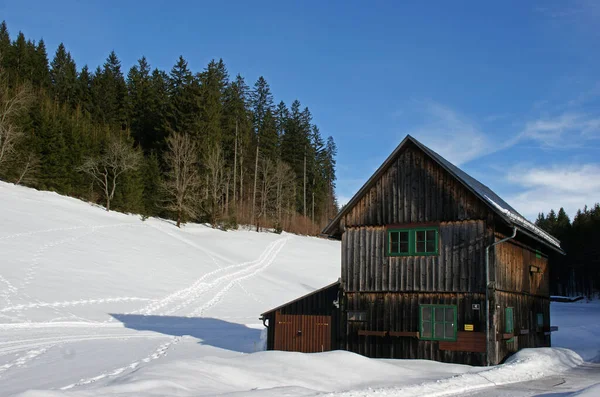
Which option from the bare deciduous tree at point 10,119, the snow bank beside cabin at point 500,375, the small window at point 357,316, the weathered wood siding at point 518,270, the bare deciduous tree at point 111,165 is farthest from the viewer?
the bare deciduous tree at point 111,165

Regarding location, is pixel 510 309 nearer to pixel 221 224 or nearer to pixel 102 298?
pixel 102 298

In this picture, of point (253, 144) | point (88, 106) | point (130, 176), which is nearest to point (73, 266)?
point (130, 176)

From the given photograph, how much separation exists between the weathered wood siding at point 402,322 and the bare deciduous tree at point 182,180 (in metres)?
45.3

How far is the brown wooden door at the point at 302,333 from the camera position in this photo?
24.3 metres

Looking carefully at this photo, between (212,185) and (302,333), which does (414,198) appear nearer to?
(302,333)

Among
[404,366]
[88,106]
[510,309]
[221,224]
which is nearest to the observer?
[404,366]

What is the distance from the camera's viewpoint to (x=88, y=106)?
8619 cm

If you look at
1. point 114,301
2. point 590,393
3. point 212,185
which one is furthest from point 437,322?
point 212,185

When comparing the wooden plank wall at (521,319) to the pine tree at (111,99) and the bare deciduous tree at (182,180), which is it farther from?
the pine tree at (111,99)

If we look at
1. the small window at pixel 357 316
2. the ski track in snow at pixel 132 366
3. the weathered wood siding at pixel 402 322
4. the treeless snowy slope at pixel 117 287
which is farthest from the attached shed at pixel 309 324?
the ski track in snow at pixel 132 366

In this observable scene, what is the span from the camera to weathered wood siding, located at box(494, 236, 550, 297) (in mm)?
22078

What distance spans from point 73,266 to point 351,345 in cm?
2566

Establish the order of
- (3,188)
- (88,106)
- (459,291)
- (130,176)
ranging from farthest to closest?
1. (88,106)
2. (130,176)
3. (3,188)
4. (459,291)

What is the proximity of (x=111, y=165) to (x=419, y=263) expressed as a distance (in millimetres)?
49413
